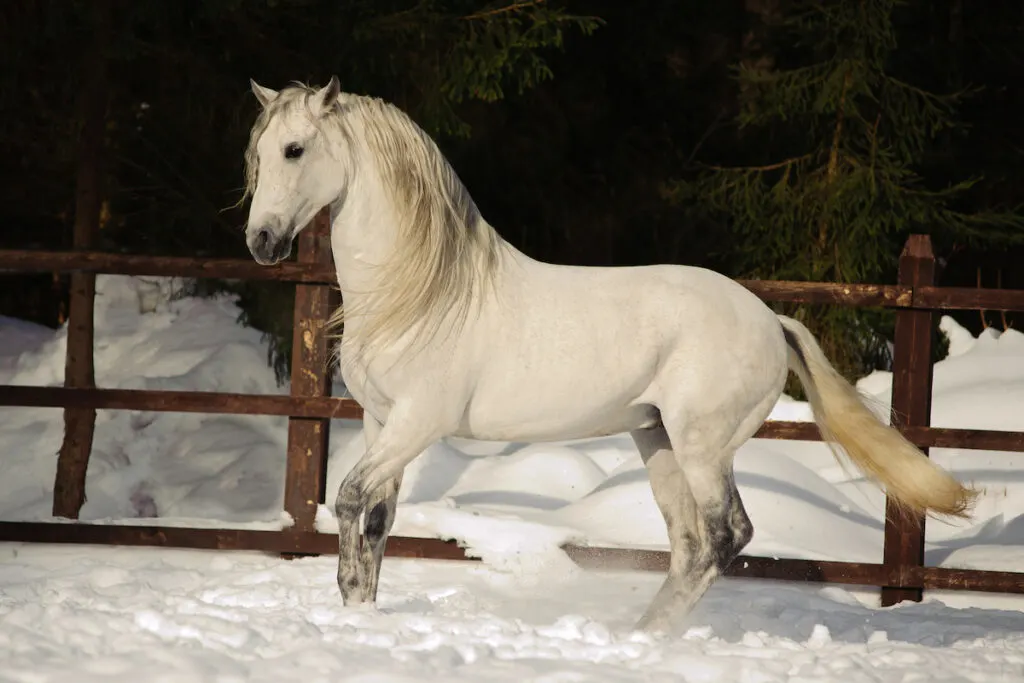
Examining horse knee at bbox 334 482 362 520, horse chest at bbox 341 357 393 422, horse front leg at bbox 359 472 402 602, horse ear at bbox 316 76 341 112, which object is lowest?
horse front leg at bbox 359 472 402 602

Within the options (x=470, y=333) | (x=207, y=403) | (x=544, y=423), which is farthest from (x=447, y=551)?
(x=470, y=333)

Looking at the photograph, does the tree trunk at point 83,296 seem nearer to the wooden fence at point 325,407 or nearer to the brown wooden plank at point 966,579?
the wooden fence at point 325,407

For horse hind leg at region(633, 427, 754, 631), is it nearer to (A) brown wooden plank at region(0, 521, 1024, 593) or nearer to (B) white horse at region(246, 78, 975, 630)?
(B) white horse at region(246, 78, 975, 630)

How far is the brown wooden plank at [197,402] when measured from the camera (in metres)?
5.66

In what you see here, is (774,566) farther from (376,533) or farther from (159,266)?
(159,266)

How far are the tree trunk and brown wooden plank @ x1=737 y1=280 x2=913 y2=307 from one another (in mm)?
4324

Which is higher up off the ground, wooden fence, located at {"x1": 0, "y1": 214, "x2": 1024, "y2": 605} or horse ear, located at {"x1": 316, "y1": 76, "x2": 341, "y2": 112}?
horse ear, located at {"x1": 316, "y1": 76, "x2": 341, "y2": 112}

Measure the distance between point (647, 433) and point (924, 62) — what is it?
856 cm

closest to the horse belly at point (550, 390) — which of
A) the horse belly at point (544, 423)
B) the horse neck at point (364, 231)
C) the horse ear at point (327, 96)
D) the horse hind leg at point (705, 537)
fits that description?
the horse belly at point (544, 423)

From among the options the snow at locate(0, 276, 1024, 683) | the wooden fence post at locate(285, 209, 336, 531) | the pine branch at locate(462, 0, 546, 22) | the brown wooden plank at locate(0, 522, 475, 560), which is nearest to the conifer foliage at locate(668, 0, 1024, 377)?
the snow at locate(0, 276, 1024, 683)

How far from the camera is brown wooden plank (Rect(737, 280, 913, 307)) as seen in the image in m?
5.55

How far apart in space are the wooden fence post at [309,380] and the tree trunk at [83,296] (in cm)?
251

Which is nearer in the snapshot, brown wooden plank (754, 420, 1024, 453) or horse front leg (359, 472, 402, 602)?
horse front leg (359, 472, 402, 602)

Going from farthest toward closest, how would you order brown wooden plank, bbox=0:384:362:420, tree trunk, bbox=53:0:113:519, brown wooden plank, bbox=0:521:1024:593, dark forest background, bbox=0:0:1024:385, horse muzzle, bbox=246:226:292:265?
tree trunk, bbox=53:0:113:519
dark forest background, bbox=0:0:1024:385
brown wooden plank, bbox=0:384:362:420
brown wooden plank, bbox=0:521:1024:593
horse muzzle, bbox=246:226:292:265
